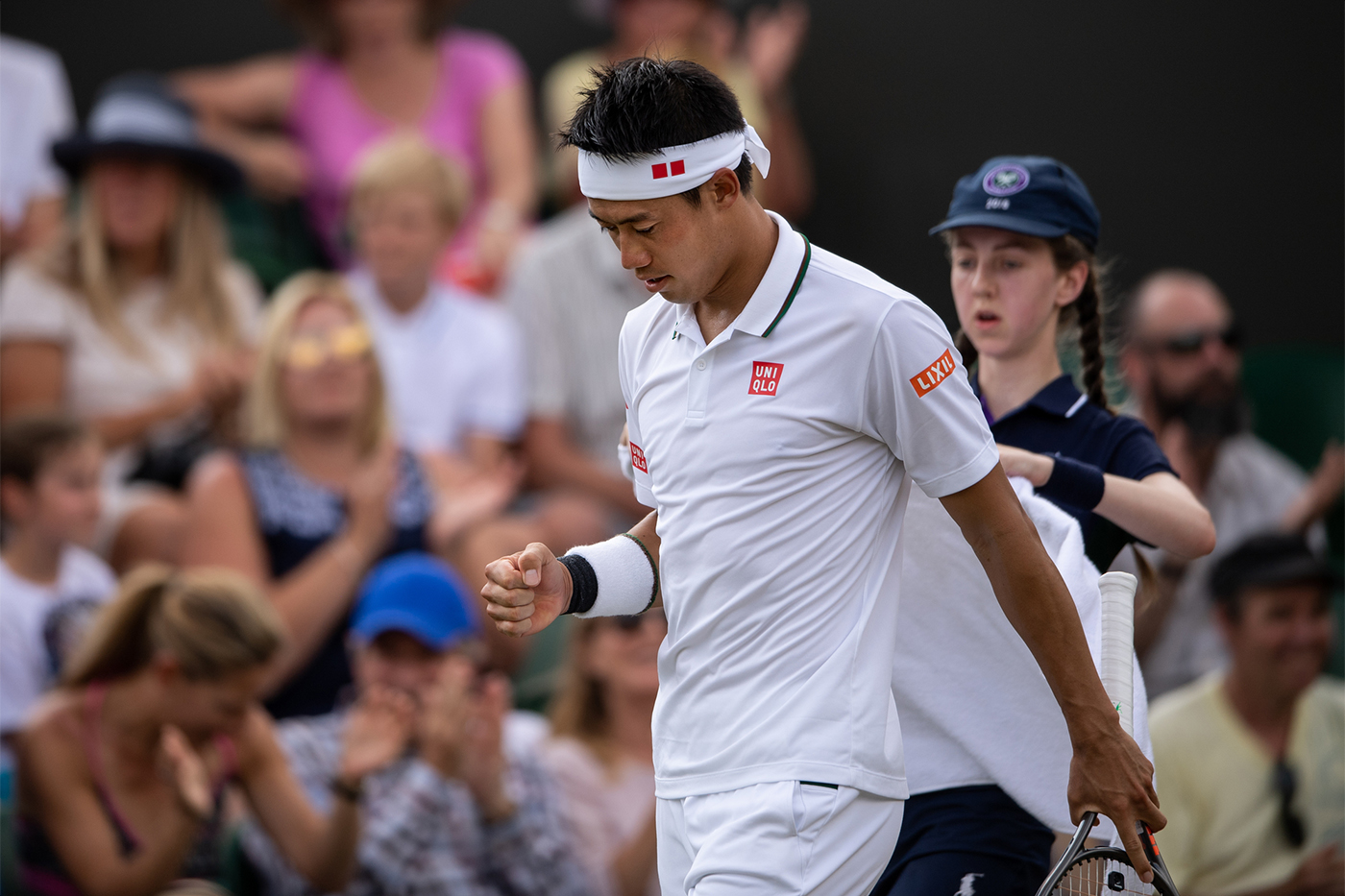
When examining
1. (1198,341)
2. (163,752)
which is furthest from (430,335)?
(1198,341)

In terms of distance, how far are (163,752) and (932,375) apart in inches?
112

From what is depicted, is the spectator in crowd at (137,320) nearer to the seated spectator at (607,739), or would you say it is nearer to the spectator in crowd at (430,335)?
the spectator in crowd at (430,335)

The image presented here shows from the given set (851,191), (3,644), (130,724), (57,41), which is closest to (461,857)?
(130,724)

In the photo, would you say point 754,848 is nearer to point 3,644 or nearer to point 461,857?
point 461,857

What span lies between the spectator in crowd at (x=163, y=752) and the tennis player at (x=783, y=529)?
2.15 m

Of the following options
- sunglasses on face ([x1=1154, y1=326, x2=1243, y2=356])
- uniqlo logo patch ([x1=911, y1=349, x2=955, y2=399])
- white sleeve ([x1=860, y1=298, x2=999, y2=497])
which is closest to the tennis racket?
white sleeve ([x1=860, y1=298, x2=999, y2=497])

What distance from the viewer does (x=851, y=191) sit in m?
6.95

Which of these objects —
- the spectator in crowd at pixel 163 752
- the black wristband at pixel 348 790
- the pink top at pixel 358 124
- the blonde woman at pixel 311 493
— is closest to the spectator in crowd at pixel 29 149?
the pink top at pixel 358 124

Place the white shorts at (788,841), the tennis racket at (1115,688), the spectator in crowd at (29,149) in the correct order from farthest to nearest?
1. the spectator in crowd at (29,149)
2. the tennis racket at (1115,688)
3. the white shorts at (788,841)

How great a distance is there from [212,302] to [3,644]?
1.56 metres

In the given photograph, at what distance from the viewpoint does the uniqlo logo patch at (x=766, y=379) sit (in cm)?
211

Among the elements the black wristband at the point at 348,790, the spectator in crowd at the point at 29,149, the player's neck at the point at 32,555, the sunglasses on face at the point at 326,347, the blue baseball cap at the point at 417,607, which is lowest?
the black wristband at the point at 348,790

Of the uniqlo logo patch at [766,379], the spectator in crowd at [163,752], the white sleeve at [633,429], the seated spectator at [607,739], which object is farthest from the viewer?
the seated spectator at [607,739]

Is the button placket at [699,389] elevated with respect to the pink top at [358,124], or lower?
lower
